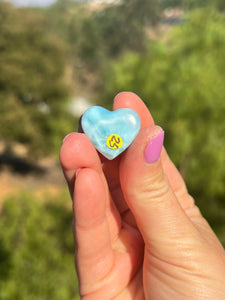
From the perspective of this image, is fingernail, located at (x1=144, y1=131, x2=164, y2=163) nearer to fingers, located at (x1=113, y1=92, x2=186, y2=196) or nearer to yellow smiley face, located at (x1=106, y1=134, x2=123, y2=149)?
yellow smiley face, located at (x1=106, y1=134, x2=123, y2=149)

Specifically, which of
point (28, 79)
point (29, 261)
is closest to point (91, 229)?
point (29, 261)

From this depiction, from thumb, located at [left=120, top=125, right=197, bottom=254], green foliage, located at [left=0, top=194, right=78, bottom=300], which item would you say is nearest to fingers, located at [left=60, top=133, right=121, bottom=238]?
thumb, located at [left=120, top=125, right=197, bottom=254]

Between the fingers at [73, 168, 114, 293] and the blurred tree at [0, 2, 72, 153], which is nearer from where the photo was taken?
the fingers at [73, 168, 114, 293]

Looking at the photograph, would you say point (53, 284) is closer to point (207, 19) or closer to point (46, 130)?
point (207, 19)

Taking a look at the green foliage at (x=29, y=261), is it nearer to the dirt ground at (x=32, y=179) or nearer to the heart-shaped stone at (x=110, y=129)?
the heart-shaped stone at (x=110, y=129)

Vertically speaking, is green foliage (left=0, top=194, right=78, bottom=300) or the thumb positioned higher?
the thumb

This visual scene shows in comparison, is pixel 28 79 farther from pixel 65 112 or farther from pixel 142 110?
pixel 142 110

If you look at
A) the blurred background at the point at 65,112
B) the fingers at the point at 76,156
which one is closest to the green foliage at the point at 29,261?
the blurred background at the point at 65,112

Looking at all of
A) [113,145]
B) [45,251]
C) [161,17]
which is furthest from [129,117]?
[161,17]
